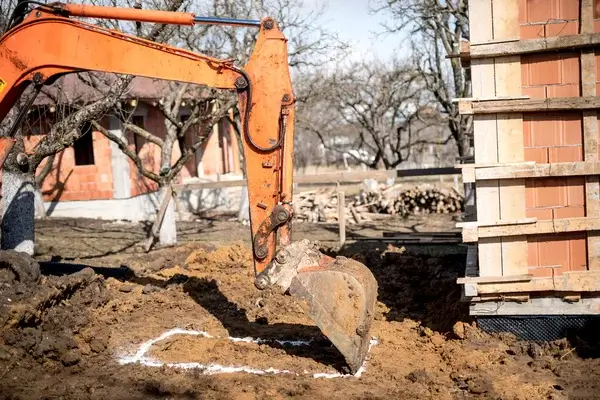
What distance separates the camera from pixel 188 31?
16.7 meters

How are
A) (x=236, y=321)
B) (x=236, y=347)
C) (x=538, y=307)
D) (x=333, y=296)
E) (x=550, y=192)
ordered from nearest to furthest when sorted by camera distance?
(x=333, y=296) → (x=550, y=192) → (x=538, y=307) → (x=236, y=347) → (x=236, y=321)

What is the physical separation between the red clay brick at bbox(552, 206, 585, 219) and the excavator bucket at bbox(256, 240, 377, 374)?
86.1 inches

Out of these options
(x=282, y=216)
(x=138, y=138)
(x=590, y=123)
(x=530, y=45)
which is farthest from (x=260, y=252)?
(x=138, y=138)

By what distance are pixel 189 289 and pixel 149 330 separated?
1855 mm

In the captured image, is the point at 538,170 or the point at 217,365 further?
the point at 217,365

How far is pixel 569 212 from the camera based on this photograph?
6.81 meters

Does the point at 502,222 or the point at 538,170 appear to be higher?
the point at 538,170

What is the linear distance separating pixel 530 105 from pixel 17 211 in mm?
8052

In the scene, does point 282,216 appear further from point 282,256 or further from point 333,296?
point 333,296

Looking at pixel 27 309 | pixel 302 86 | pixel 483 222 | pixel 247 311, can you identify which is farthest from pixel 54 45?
pixel 302 86

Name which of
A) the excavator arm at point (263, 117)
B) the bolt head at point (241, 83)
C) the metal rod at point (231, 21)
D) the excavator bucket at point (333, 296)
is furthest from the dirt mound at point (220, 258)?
the metal rod at point (231, 21)

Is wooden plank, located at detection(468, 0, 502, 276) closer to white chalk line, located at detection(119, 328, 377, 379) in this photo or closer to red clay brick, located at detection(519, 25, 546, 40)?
red clay brick, located at detection(519, 25, 546, 40)

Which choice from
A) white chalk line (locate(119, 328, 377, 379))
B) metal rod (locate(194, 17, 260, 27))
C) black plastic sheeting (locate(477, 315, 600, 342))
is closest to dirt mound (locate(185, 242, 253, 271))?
white chalk line (locate(119, 328, 377, 379))

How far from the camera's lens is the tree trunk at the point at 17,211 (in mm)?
10391
